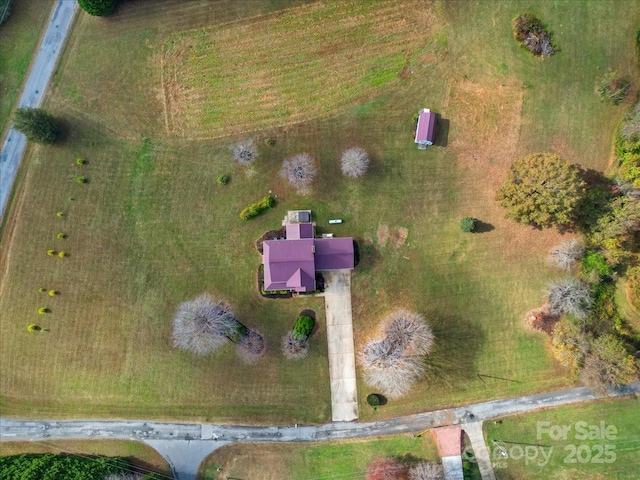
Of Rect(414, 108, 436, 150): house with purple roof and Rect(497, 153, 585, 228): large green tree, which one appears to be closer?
Rect(497, 153, 585, 228): large green tree

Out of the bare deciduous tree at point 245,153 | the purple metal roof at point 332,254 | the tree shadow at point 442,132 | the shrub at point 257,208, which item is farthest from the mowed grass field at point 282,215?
the purple metal roof at point 332,254

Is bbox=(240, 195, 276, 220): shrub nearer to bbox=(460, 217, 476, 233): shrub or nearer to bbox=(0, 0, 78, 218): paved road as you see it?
bbox=(460, 217, 476, 233): shrub

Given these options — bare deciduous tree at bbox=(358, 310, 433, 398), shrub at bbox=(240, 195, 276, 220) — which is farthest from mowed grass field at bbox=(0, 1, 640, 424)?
bare deciduous tree at bbox=(358, 310, 433, 398)

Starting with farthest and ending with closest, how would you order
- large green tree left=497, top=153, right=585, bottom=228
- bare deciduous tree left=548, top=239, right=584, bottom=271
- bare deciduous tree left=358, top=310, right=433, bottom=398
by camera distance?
bare deciduous tree left=548, top=239, right=584, bottom=271, bare deciduous tree left=358, top=310, right=433, bottom=398, large green tree left=497, top=153, right=585, bottom=228

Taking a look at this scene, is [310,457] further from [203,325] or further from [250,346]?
[203,325]

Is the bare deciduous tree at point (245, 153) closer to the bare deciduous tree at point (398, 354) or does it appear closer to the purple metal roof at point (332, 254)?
the purple metal roof at point (332, 254)

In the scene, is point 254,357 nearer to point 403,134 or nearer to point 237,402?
point 237,402
